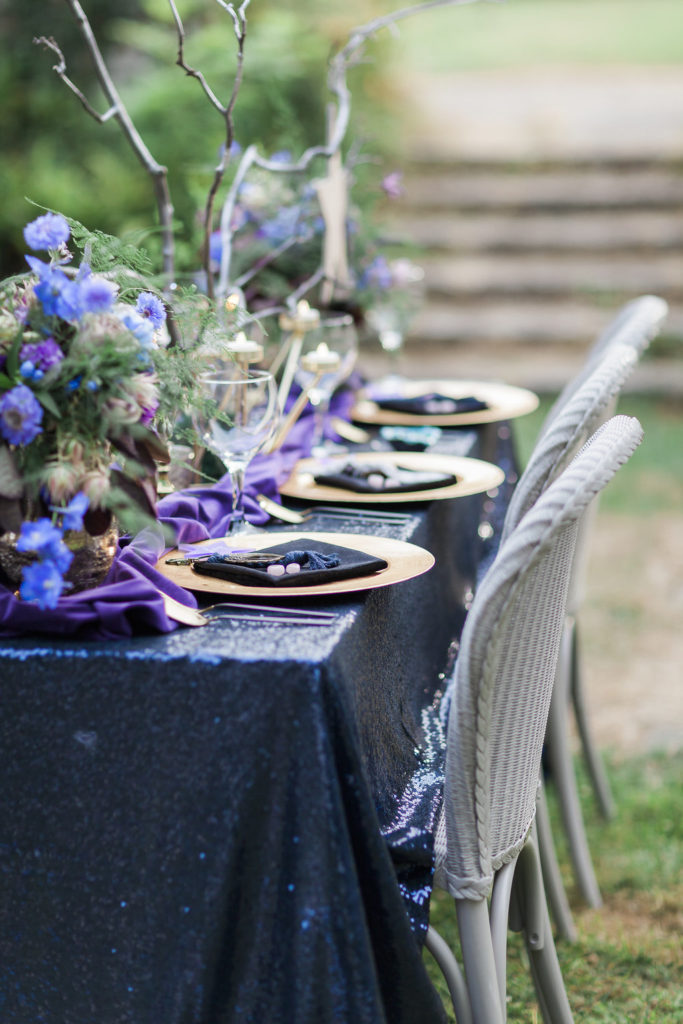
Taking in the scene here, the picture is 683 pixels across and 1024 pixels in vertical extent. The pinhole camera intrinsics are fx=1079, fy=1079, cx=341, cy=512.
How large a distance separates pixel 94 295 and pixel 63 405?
11 cm

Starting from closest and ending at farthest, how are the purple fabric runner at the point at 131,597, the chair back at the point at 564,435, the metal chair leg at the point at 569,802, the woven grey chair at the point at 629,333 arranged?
the purple fabric runner at the point at 131,597 → the chair back at the point at 564,435 → the woven grey chair at the point at 629,333 → the metal chair leg at the point at 569,802

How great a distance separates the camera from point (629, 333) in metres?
1.98

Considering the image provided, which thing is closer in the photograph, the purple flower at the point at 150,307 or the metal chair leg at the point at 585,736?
the purple flower at the point at 150,307

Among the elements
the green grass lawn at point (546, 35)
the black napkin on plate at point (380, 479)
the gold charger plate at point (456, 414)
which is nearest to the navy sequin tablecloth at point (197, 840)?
the black napkin on plate at point (380, 479)

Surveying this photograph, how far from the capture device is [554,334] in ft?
23.0

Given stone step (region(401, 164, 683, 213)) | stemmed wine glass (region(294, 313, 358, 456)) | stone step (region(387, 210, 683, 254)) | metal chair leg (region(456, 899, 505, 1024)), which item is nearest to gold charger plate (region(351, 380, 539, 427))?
stemmed wine glass (region(294, 313, 358, 456))

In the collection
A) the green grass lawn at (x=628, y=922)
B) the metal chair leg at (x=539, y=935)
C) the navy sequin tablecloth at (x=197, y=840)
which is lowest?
the green grass lawn at (x=628, y=922)

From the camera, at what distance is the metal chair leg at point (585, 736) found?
7.89ft

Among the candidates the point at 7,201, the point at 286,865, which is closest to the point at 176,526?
the point at 286,865

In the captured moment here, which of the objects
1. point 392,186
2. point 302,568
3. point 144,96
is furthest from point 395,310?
point 144,96

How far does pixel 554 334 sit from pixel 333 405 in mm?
5047

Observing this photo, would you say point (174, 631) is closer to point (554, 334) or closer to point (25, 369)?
point (25, 369)

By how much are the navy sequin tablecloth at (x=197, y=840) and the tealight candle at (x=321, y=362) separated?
2.69ft

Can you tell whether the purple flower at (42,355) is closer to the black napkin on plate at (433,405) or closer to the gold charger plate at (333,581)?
the gold charger plate at (333,581)
